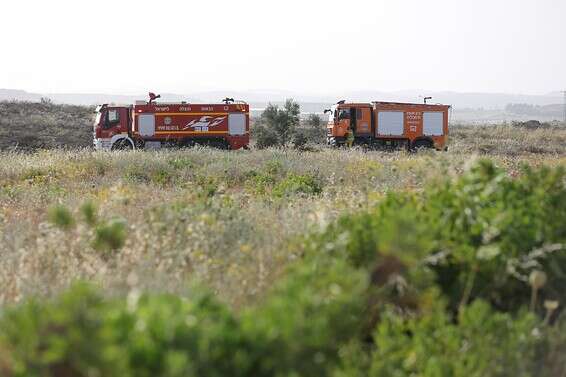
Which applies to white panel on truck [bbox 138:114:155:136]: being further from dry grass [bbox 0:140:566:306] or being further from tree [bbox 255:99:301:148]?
dry grass [bbox 0:140:566:306]

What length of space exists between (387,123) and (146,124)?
1101 centimetres

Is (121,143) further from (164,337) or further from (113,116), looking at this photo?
(164,337)

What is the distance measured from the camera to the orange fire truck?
32.5 m

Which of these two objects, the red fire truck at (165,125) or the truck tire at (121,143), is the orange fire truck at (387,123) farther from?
the truck tire at (121,143)

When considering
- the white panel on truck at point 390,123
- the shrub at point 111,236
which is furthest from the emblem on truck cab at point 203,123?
the shrub at point 111,236

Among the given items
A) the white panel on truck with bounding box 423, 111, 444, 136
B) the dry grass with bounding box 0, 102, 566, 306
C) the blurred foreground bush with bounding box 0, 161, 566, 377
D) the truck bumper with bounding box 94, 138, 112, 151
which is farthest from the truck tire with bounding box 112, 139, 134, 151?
the blurred foreground bush with bounding box 0, 161, 566, 377

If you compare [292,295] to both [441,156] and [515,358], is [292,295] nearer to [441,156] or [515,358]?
[515,358]

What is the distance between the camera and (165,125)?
29844mm

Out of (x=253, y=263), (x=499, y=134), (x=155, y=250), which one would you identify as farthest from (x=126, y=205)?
→ (x=499, y=134)

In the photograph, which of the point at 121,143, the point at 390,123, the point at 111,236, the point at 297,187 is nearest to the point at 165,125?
the point at 121,143

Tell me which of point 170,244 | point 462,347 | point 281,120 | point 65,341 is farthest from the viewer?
point 281,120

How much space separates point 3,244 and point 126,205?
1.18 metres

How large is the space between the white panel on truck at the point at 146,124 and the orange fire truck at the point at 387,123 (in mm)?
8292

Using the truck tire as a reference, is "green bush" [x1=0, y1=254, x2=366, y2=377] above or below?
above
